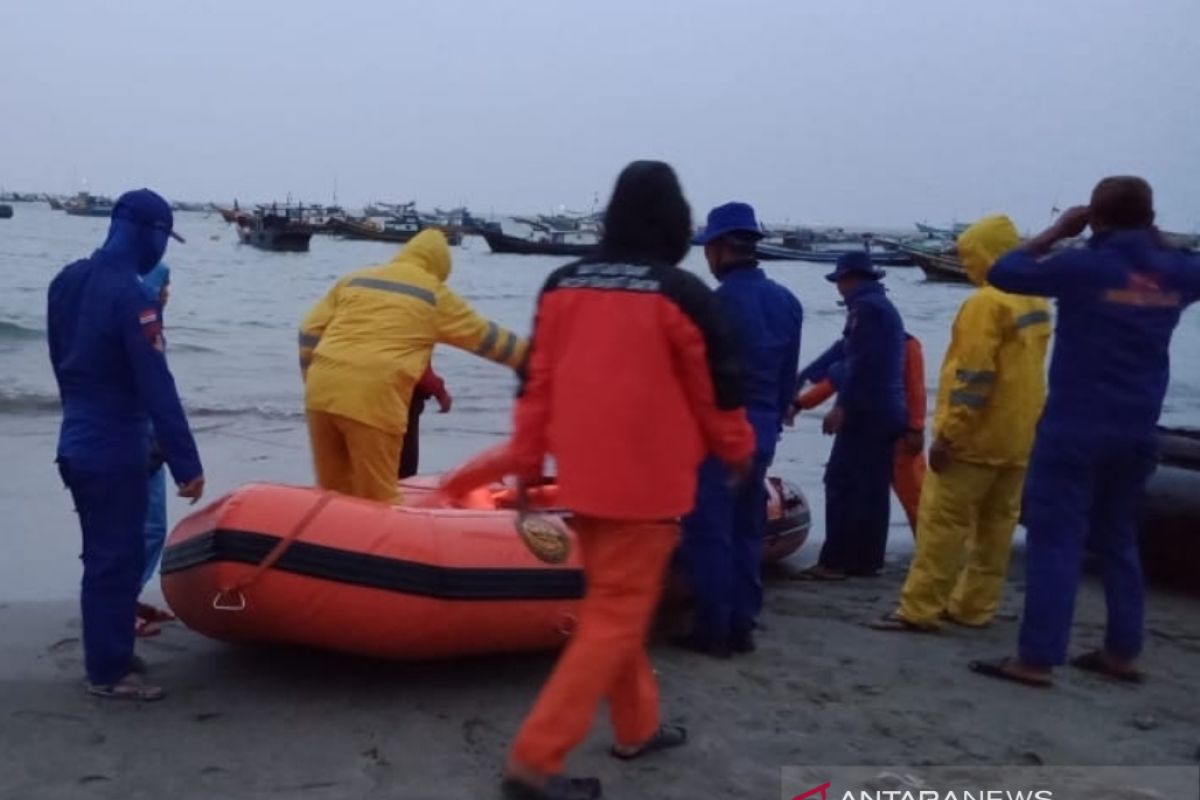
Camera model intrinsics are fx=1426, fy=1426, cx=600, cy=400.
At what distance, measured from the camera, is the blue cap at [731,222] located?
5.32 meters

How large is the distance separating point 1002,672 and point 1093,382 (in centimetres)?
108

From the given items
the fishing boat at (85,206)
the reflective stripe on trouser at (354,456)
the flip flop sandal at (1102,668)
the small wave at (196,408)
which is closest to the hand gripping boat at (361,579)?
the reflective stripe on trouser at (354,456)

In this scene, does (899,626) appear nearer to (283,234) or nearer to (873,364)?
(873,364)

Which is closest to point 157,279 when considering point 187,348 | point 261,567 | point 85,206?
point 261,567

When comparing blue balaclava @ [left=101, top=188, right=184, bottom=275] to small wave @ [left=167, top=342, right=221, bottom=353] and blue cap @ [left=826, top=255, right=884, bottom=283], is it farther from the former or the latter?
small wave @ [left=167, top=342, right=221, bottom=353]

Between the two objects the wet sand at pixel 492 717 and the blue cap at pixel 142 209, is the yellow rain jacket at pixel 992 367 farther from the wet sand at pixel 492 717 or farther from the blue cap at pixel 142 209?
the blue cap at pixel 142 209

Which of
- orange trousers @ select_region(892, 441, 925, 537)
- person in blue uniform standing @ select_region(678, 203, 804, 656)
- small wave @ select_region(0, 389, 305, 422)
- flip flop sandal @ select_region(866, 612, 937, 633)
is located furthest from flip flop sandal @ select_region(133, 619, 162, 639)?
small wave @ select_region(0, 389, 305, 422)

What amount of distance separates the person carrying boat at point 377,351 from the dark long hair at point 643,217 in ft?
4.75

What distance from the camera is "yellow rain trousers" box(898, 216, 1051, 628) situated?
542cm

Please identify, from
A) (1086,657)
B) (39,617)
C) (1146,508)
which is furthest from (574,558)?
(1146,508)

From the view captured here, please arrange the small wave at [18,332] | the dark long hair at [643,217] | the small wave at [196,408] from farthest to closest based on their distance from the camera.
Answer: the small wave at [18,332], the small wave at [196,408], the dark long hair at [643,217]

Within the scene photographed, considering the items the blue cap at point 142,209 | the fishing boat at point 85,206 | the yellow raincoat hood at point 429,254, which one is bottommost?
the fishing boat at point 85,206

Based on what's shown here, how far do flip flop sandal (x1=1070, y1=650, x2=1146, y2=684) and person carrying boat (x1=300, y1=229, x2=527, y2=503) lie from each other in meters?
2.36

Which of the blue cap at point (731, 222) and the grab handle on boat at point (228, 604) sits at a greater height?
the blue cap at point (731, 222)
